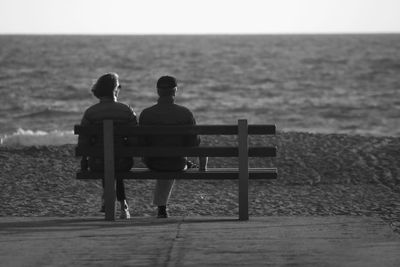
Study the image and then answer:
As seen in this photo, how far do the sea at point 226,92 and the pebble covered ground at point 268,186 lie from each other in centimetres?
595

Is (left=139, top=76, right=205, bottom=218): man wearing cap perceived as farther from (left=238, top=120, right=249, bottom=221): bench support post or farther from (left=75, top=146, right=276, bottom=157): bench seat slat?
(left=238, top=120, right=249, bottom=221): bench support post

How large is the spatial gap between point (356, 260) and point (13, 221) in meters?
3.35

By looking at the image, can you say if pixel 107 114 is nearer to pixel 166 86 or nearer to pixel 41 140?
pixel 166 86

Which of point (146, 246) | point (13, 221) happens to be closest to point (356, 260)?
point (146, 246)

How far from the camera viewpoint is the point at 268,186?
12883 mm

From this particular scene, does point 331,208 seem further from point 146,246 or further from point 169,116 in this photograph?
point 146,246

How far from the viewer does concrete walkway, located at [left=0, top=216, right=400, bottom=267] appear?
252 inches

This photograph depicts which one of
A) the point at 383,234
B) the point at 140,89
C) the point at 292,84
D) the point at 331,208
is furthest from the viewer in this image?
the point at 292,84

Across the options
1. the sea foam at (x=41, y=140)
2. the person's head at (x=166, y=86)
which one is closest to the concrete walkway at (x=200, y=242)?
the person's head at (x=166, y=86)

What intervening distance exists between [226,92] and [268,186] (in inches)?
1494

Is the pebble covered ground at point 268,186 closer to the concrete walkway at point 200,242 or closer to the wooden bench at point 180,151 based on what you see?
the concrete walkway at point 200,242

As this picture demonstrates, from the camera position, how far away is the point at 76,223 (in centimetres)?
817

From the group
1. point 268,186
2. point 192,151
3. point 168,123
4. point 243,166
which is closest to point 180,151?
point 192,151

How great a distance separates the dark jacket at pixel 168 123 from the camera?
27.9 feet
